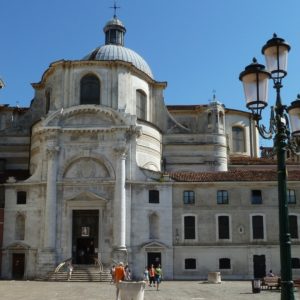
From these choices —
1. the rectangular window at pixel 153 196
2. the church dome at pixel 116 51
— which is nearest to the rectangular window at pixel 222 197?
the rectangular window at pixel 153 196

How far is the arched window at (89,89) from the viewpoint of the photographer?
167 feet

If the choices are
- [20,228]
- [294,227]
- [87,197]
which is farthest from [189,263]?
[20,228]

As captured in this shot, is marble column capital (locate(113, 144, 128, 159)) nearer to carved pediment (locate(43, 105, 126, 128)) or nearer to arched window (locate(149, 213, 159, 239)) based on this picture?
carved pediment (locate(43, 105, 126, 128))

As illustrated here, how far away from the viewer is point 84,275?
142 feet

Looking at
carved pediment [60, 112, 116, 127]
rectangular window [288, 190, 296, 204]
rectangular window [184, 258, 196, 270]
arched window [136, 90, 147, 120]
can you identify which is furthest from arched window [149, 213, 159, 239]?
rectangular window [288, 190, 296, 204]

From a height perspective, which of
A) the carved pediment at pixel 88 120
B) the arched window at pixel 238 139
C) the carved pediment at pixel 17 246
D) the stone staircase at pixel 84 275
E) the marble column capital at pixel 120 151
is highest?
the arched window at pixel 238 139

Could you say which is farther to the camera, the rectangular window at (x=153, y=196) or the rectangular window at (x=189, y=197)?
the rectangular window at (x=153, y=196)

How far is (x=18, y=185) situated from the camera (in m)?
47.6

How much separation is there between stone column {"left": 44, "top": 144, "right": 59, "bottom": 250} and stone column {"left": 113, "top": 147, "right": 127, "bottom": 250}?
524cm

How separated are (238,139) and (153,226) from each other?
69.7 ft

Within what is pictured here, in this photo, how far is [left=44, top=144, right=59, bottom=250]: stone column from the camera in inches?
1797

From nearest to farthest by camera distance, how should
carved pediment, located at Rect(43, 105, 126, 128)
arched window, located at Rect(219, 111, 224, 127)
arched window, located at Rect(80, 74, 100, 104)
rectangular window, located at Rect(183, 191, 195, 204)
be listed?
rectangular window, located at Rect(183, 191, 195, 204)
carved pediment, located at Rect(43, 105, 126, 128)
arched window, located at Rect(80, 74, 100, 104)
arched window, located at Rect(219, 111, 224, 127)

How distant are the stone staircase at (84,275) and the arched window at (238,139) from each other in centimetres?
2571

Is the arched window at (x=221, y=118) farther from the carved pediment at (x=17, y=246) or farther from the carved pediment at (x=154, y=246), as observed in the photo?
the carved pediment at (x=17, y=246)
